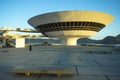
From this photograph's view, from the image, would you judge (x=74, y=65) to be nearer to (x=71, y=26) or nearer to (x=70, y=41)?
(x=71, y=26)

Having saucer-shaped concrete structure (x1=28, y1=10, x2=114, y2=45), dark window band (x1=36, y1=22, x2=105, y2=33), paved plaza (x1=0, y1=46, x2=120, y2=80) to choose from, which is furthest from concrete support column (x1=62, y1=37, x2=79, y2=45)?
paved plaza (x1=0, y1=46, x2=120, y2=80)

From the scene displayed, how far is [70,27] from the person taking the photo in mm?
67625

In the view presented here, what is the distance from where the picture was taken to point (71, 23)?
66188 millimetres

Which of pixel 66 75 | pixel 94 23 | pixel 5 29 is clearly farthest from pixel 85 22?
pixel 66 75

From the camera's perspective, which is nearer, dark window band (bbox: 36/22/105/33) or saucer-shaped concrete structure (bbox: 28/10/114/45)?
saucer-shaped concrete structure (bbox: 28/10/114/45)

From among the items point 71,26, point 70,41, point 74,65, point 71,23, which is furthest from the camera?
point 70,41

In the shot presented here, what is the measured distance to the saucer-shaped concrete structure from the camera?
212 feet

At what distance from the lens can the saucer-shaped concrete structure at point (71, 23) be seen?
64.7 meters

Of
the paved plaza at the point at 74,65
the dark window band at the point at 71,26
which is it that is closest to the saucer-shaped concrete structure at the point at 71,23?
the dark window band at the point at 71,26

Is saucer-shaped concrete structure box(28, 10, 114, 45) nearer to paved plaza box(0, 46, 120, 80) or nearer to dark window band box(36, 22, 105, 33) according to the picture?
dark window band box(36, 22, 105, 33)

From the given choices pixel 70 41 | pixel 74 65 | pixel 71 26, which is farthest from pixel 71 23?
pixel 74 65

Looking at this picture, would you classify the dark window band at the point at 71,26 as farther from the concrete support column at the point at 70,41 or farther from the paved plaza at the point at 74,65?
the paved plaza at the point at 74,65

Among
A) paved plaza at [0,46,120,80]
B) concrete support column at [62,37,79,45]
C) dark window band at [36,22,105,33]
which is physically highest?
dark window band at [36,22,105,33]

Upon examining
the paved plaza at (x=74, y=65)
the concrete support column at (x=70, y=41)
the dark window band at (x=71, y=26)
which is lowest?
the paved plaza at (x=74, y=65)
